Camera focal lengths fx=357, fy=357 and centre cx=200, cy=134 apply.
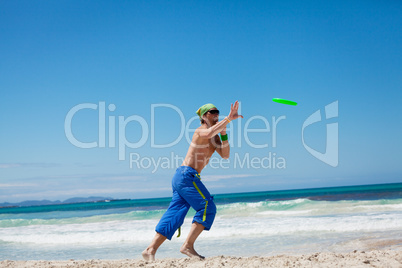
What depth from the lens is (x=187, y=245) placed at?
12.0 feet

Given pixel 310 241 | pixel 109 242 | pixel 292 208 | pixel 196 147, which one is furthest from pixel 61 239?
pixel 292 208

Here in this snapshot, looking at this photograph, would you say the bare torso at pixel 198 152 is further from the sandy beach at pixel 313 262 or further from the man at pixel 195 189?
the sandy beach at pixel 313 262

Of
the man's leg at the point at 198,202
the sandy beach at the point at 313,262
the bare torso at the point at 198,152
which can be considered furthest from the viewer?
the bare torso at the point at 198,152

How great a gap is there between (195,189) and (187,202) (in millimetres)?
197

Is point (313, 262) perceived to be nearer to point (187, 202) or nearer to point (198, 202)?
point (198, 202)

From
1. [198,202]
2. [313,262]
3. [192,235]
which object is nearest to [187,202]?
[198,202]

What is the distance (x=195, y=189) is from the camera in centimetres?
361

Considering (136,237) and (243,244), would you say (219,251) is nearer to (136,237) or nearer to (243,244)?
(243,244)

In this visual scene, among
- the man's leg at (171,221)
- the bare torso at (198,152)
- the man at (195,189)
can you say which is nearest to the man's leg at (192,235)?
the man at (195,189)

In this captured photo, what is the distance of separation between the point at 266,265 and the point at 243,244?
3.49 meters

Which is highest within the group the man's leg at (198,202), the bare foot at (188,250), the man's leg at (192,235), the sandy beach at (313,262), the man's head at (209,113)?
the man's head at (209,113)

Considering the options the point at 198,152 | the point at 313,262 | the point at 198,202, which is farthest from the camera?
the point at 198,152

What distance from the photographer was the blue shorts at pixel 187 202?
359 centimetres

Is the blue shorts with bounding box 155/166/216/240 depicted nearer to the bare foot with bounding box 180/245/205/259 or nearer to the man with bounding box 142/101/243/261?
the man with bounding box 142/101/243/261
